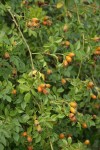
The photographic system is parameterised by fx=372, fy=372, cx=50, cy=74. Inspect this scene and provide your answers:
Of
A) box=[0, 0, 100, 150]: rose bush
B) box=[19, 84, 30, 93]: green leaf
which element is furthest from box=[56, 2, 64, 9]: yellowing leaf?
box=[19, 84, 30, 93]: green leaf

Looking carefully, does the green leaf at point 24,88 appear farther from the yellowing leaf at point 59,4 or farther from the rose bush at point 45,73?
the yellowing leaf at point 59,4

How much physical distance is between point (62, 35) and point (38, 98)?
0.68 m

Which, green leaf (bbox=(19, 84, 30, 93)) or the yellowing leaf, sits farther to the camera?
the yellowing leaf

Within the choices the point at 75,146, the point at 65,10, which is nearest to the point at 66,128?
the point at 75,146

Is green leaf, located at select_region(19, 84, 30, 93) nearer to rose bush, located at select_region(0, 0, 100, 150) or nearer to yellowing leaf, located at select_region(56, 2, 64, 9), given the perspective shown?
rose bush, located at select_region(0, 0, 100, 150)

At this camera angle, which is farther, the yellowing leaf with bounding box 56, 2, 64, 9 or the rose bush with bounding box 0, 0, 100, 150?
the yellowing leaf with bounding box 56, 2, 64, 9

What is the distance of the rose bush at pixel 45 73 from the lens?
2229 mm

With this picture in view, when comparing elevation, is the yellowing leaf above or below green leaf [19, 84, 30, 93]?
above

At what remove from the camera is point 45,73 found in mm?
2668

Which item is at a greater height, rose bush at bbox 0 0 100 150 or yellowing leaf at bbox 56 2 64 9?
yellowing leaf at bbox 56 2 64 9

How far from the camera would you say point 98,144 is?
11.3ft

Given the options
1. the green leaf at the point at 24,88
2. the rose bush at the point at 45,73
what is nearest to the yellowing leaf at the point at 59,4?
the rose bush at the point at 45,73

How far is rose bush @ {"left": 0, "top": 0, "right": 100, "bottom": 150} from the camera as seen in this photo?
2.23m

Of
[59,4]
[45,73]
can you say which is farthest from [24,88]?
[59,4]
